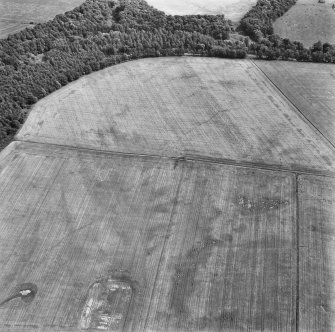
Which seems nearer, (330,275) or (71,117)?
(330,275)

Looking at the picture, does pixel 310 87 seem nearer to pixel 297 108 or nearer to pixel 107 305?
pixel 297 108

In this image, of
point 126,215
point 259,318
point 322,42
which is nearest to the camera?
point 259,318

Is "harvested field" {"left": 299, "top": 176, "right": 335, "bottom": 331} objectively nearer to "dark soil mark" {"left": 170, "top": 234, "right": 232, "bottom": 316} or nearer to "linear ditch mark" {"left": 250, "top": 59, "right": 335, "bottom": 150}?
"dark soil mark" {"left": 170, "top": 234, "right": 232, "bottom": 316}

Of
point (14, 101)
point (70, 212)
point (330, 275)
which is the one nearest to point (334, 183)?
point (330, 275)

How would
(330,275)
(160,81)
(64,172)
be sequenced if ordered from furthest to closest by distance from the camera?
(160,81)
(64,172)
(330,275)

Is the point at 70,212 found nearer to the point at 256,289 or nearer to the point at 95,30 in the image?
the point at 256,289

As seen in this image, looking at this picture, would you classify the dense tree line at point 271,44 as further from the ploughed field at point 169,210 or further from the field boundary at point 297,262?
the field boundary at point 297,262

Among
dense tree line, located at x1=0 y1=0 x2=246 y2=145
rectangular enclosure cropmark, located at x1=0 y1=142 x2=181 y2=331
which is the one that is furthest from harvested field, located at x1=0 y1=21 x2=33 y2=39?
rectangular enclosure cropmark, located at x1=0 y1=142 x2=181 y2=331
